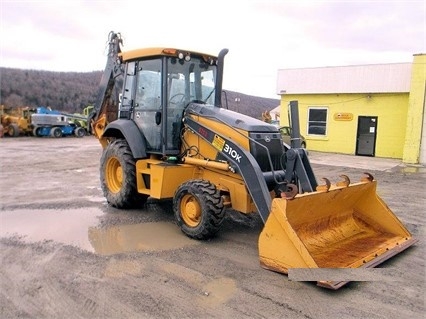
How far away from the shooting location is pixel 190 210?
17.2ft

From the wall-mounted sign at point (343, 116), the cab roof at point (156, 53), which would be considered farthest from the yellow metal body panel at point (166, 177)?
the wall-mounted sign at point (343, 116)

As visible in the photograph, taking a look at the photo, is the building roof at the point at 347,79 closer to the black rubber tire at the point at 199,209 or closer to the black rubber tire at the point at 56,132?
the black rubber tire at the point at 199,209

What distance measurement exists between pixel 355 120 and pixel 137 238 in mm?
15619

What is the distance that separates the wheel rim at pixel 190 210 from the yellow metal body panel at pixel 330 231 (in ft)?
3.90

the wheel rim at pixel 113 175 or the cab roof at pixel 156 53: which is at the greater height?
the cab roof at pixel 156 53

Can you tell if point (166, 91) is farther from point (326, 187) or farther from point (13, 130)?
point (13, 130)

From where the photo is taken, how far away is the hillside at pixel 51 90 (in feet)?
123

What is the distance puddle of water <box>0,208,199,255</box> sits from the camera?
16.7 ft

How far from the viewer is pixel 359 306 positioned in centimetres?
356

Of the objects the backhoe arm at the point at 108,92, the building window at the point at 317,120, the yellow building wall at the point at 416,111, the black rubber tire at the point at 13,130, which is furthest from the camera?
the black rubber tire at the point at 13,130

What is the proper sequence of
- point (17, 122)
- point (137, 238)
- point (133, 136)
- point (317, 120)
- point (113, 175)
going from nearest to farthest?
point (137, 238)
point (133, 136)
point (113, 175)
point (317, 120)
point (17, 122)

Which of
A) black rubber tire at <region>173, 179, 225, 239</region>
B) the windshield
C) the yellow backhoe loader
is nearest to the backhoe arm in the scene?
A: the yellow backhoe loader

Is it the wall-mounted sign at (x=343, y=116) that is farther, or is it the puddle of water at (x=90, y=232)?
the wall-mounted sign at (x=343, y=116)

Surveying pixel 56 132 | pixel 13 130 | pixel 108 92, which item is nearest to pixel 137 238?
pixel 108 92
